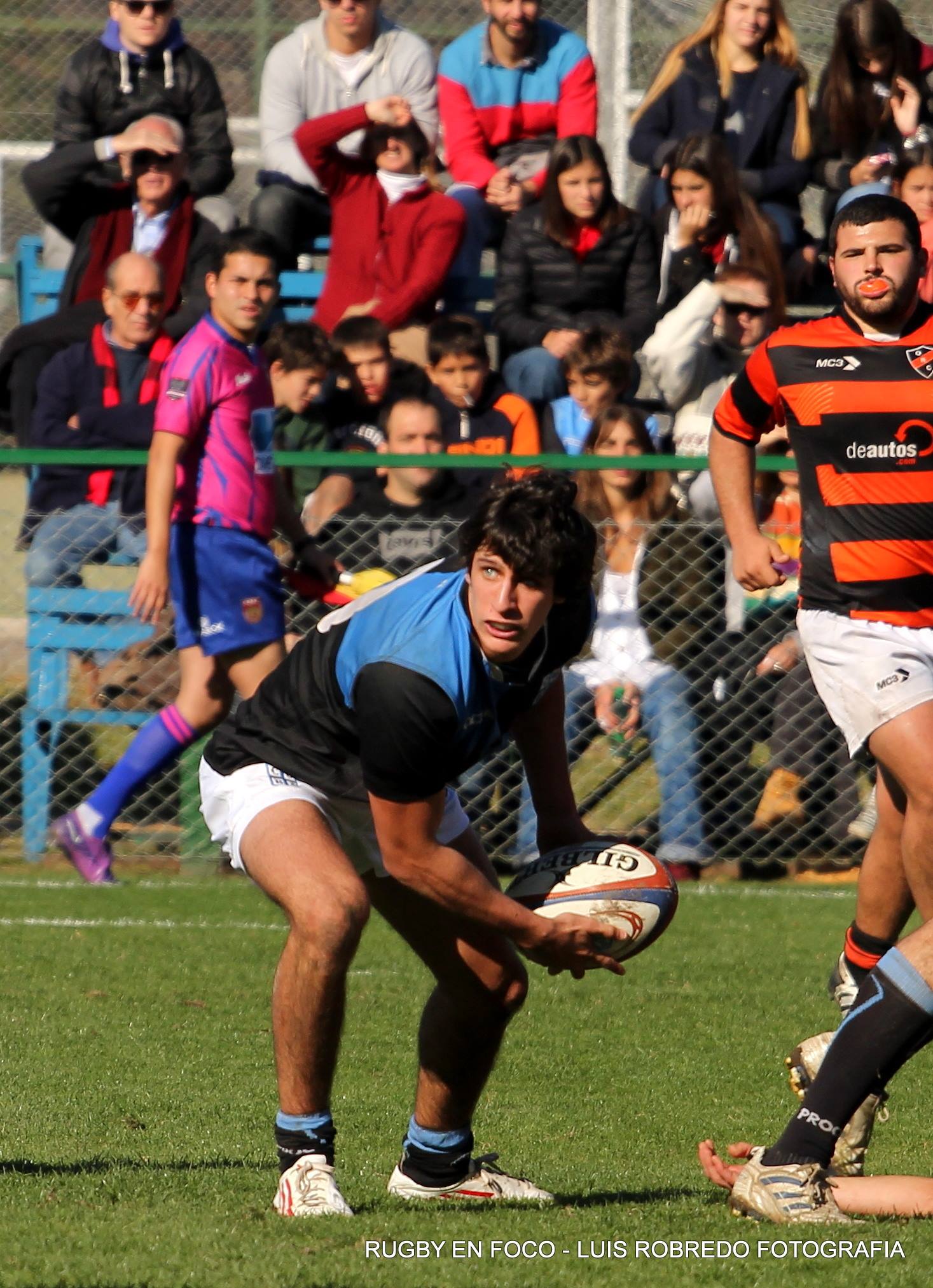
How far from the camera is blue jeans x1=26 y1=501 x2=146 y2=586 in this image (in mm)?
9109

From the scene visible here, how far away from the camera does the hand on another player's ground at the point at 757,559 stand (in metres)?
5.48

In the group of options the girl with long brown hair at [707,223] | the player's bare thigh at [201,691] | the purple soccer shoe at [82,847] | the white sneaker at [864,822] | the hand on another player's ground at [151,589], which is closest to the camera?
the hand on another player's ground at [151,589]

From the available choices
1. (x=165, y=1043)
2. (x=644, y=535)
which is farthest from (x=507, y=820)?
(x=165, y=1043)

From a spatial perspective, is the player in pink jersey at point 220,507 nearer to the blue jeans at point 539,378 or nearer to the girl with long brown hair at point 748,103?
the blue jeans at point 539,378

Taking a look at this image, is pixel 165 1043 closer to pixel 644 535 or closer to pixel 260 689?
pixel 260 689

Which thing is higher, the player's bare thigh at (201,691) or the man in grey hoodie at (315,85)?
the man in grey hoodie at (315,85)

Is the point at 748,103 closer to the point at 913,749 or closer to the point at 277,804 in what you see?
the point at 913,749

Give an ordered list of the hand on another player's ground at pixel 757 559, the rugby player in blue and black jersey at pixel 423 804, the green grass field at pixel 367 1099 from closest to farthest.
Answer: the green grass field at pixel 367 1099 < the rugby player in blue and black jersey at pixel 423 804 < the hand on another player's ground at pixel 757 559

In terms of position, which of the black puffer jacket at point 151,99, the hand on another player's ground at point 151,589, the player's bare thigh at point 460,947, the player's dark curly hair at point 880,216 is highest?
the black puffer jacket at point 151,99

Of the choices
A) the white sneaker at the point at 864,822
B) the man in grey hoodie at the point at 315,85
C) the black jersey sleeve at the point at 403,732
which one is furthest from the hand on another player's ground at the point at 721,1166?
the man in grey hoodie at the point at 315,85

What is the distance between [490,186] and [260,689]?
7371mm

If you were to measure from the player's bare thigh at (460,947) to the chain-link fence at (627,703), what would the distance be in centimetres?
459

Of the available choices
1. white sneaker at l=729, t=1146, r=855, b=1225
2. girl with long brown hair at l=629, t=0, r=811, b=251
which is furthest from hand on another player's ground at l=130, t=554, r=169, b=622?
girl with long brown hair at l=629, t=0, r=811, b=251

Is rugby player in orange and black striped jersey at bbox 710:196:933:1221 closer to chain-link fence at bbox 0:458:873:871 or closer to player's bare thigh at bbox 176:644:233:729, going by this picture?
player's bare thigh at bbox 176:644:233:729
